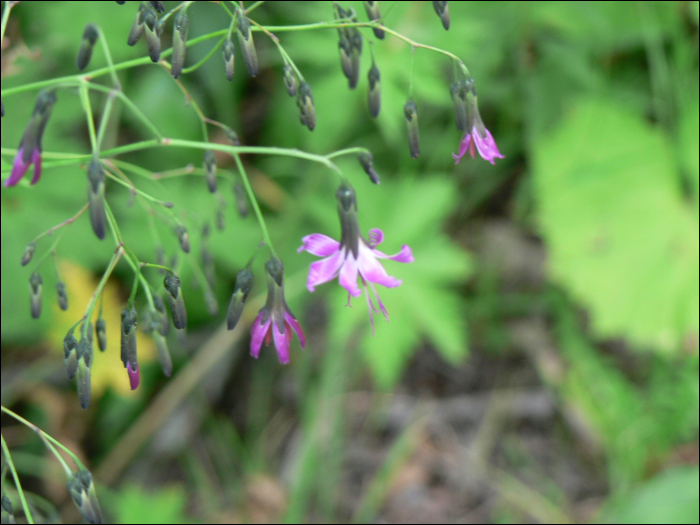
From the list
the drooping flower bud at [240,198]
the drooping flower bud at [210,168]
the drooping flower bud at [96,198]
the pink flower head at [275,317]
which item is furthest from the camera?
the drooping flower bud at [240,198]

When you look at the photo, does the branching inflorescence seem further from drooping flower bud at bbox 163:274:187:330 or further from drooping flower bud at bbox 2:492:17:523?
drooping flower bud at bbox 2:492:17:523

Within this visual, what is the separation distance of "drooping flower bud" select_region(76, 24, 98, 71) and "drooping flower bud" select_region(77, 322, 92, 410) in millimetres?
484

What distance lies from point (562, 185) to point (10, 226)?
2533mm

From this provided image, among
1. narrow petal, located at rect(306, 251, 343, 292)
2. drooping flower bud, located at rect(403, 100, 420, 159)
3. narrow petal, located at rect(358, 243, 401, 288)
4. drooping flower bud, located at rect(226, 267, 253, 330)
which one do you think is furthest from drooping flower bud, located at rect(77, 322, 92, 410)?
drooping flower bud, located at rect(403, 100, 420, 159)

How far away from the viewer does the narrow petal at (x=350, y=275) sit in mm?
1064

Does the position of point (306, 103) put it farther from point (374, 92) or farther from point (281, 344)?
point (281, 344)

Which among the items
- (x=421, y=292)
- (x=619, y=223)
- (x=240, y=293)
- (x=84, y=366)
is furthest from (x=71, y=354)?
(x=619, y=223)

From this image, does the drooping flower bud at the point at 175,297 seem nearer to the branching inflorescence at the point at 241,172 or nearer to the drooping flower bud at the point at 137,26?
the branching inflorescence at the point at 241,172

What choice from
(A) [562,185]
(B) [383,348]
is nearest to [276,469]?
(B) [383,348]

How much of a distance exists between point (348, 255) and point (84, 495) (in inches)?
26.3

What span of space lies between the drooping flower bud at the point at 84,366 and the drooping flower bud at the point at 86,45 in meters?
0.48

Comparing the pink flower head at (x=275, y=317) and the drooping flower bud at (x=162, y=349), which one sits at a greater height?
the pink flower head at (x=275, y=317)

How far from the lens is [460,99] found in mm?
1103

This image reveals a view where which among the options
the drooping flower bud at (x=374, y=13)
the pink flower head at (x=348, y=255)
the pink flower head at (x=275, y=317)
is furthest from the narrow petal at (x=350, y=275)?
the drooping flower bud at (x=374, y=13)
